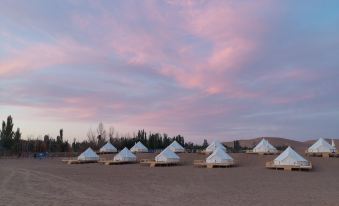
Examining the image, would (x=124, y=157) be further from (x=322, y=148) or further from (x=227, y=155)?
(x=322, y=148)

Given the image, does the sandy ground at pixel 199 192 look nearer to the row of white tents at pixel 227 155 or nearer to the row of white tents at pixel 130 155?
the row of white tents at pixel 227 155

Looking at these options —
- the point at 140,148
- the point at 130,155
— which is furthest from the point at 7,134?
the point at 130,155

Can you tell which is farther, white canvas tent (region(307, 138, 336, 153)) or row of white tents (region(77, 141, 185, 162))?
white canvas tent (region(307, 138, 336, 153))

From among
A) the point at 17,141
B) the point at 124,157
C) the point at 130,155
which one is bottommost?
the point at 124,157

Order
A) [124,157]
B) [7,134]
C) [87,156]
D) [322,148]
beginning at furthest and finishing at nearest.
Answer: [7,134] → [87,156] → [124,157] → [322,148]

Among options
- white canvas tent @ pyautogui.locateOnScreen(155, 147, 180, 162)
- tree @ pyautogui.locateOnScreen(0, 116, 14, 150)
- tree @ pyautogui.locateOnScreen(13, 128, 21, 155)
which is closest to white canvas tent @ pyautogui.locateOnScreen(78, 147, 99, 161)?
white canvas tent @ pyautogui.locateOnScreen(155, 147, 180, 162)

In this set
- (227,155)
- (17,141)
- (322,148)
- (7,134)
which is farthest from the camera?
(7,134)

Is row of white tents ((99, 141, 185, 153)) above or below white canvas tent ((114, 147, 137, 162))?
above

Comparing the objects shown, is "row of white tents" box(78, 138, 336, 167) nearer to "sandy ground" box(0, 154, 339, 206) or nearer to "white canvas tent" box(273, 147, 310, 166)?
"white canvas tent" box(273, 147, 310, 166)

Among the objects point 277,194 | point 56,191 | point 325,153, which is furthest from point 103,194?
point 325,153

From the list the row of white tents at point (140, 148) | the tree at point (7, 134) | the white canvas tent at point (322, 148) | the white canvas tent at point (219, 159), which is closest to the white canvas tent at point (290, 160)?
the white canvas tent at point (219, 159)

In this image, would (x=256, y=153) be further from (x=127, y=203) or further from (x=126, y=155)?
(x=127, y=203)

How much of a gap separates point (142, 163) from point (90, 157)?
8.37 meters

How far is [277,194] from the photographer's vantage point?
19812 millimetres
